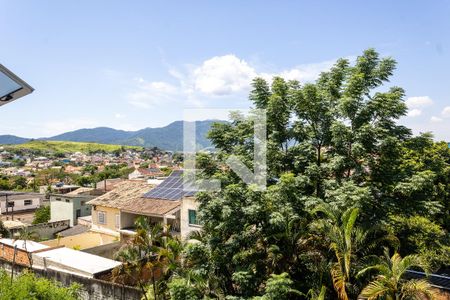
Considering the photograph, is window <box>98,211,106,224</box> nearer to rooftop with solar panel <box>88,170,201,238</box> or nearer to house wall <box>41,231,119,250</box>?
rooftop with solar panel <box>88,170,201,238</box>

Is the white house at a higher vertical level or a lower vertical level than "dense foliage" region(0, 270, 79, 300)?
lower

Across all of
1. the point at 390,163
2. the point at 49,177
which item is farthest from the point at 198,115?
the point at 49,177

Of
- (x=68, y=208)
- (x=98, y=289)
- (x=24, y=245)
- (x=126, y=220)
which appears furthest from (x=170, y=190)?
(x=68, y=208)

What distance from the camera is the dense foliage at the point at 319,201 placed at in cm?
1109

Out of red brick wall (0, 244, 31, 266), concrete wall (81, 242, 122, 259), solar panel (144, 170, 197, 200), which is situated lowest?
concrete wall (81, 242, 122, 259)

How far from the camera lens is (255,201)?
11.8 m

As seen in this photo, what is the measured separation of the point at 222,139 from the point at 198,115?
4.49 ft

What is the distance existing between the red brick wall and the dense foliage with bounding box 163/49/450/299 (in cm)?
1016

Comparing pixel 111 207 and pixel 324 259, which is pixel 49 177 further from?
pixel 324 259

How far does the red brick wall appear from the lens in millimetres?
18672

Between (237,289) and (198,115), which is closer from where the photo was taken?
(237,289)

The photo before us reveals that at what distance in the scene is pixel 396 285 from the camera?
32.1 ft

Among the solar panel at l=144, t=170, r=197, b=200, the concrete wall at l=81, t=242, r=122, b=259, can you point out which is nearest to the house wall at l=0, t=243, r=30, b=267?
the concrete wall at l=81, t=242, r=122, b=259

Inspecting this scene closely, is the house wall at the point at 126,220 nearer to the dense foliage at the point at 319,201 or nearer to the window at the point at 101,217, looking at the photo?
the window at the point at 101,217
